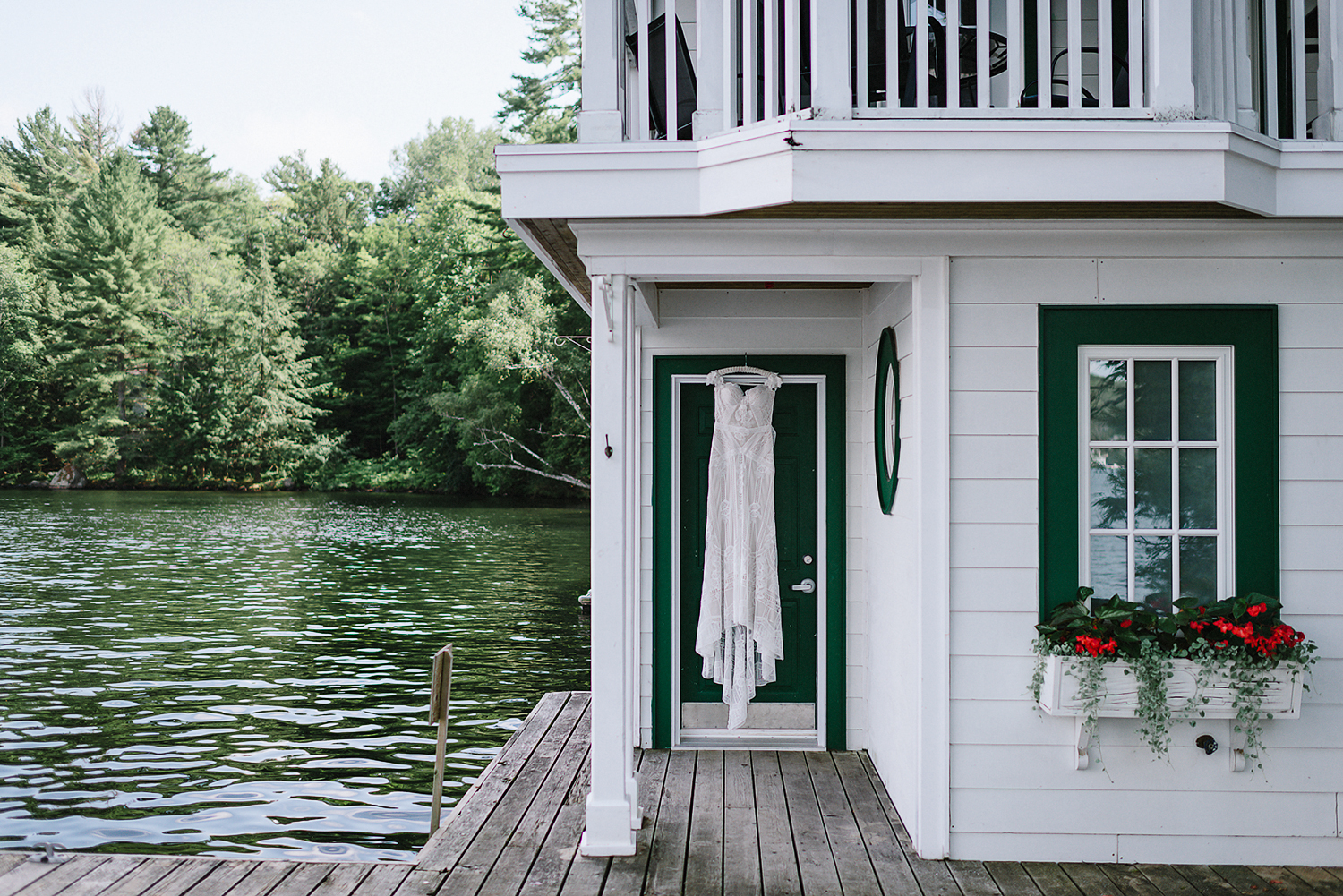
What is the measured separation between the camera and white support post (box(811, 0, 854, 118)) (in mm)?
3455

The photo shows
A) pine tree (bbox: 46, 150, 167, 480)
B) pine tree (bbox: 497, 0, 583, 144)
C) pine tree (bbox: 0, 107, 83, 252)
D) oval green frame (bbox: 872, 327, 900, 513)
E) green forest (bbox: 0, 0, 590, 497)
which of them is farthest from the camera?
pine tree (bbox: 0, 107, 83, 252)

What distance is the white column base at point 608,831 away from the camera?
4.07 meters

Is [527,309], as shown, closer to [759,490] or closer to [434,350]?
[434,350]

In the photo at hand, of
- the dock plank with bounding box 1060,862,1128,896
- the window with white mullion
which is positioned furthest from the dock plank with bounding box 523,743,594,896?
the window with white mullion

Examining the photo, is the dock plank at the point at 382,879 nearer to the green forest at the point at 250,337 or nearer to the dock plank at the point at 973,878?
the dock plank at the point at 973,878

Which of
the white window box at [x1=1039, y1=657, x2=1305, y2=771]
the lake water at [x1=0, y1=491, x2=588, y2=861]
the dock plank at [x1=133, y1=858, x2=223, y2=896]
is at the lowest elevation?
the lake water at [x1=0, y1=491, x2=588, y2=861]

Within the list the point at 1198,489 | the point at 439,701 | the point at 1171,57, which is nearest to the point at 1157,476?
the point at 1198,489

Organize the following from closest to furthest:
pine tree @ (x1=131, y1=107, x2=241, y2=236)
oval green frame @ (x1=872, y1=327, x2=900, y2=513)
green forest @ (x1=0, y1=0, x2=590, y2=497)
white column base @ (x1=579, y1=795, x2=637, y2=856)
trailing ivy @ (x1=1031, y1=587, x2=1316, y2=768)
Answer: trailing ivy @ (x1=1031, y1=587, x2=1316, y2=768), white column base @ (x1=579, y1=795, x2=637, y2=856), oval green frame @ (x1=872, y1=327, x2=900, y2=513), green forest @ (x1=0, y1=0, x2=590, y2=497), pine tree @ (x1=131, y1=107, x2=241, y2=236)

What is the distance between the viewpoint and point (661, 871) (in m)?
3.88

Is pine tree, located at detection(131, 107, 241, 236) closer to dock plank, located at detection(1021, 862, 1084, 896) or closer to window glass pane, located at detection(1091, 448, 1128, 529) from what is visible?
window glass pane, located at detection(1091, 448, 1128, 529)

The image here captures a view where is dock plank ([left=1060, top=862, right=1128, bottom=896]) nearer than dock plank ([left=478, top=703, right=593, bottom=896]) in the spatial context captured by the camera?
Yes

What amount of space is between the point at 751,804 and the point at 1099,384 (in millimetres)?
2238

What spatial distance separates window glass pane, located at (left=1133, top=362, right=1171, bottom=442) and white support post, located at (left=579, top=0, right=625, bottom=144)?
212 centimetres

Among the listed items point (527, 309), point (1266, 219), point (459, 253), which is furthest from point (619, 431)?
point (459, 253)
